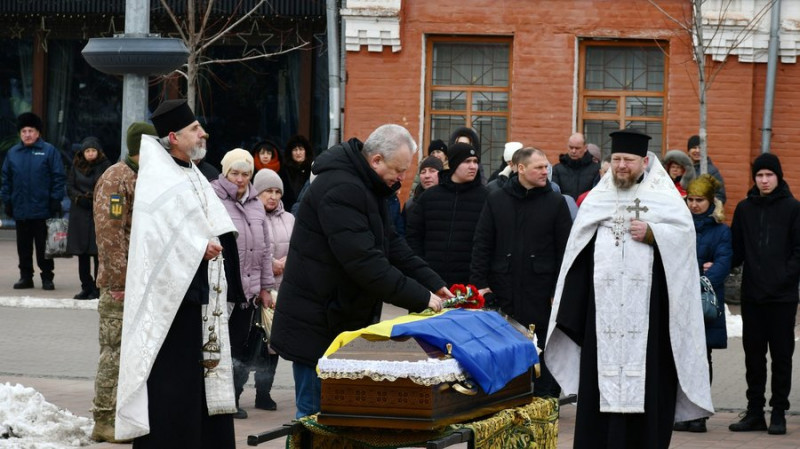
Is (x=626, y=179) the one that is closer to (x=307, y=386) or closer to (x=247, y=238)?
(x=307, y=386)

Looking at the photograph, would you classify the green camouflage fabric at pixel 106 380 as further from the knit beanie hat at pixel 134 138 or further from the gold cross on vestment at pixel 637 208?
the gold cross on vestment at pixel 637 208

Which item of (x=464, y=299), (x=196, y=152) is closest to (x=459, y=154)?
(x=464, y=299)

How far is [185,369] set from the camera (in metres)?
7.36

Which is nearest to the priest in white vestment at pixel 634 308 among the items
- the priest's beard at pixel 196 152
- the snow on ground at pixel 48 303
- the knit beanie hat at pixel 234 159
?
the priest's beard at pixel 196 152

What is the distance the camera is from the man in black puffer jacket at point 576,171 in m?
15.6

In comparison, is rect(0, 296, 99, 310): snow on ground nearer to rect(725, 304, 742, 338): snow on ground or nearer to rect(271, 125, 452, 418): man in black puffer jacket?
rect(725, 304, 742, 338): snow on ground

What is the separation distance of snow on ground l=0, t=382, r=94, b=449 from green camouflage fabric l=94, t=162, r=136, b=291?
41.8 inches

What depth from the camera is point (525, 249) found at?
10.6m

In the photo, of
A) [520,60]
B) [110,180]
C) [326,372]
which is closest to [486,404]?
[326,372]

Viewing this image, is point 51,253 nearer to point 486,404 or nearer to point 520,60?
point 520,60

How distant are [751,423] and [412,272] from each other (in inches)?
146

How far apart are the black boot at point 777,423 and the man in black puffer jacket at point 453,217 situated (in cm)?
237

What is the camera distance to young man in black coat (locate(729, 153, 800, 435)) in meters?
10.5

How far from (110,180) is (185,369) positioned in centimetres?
203
